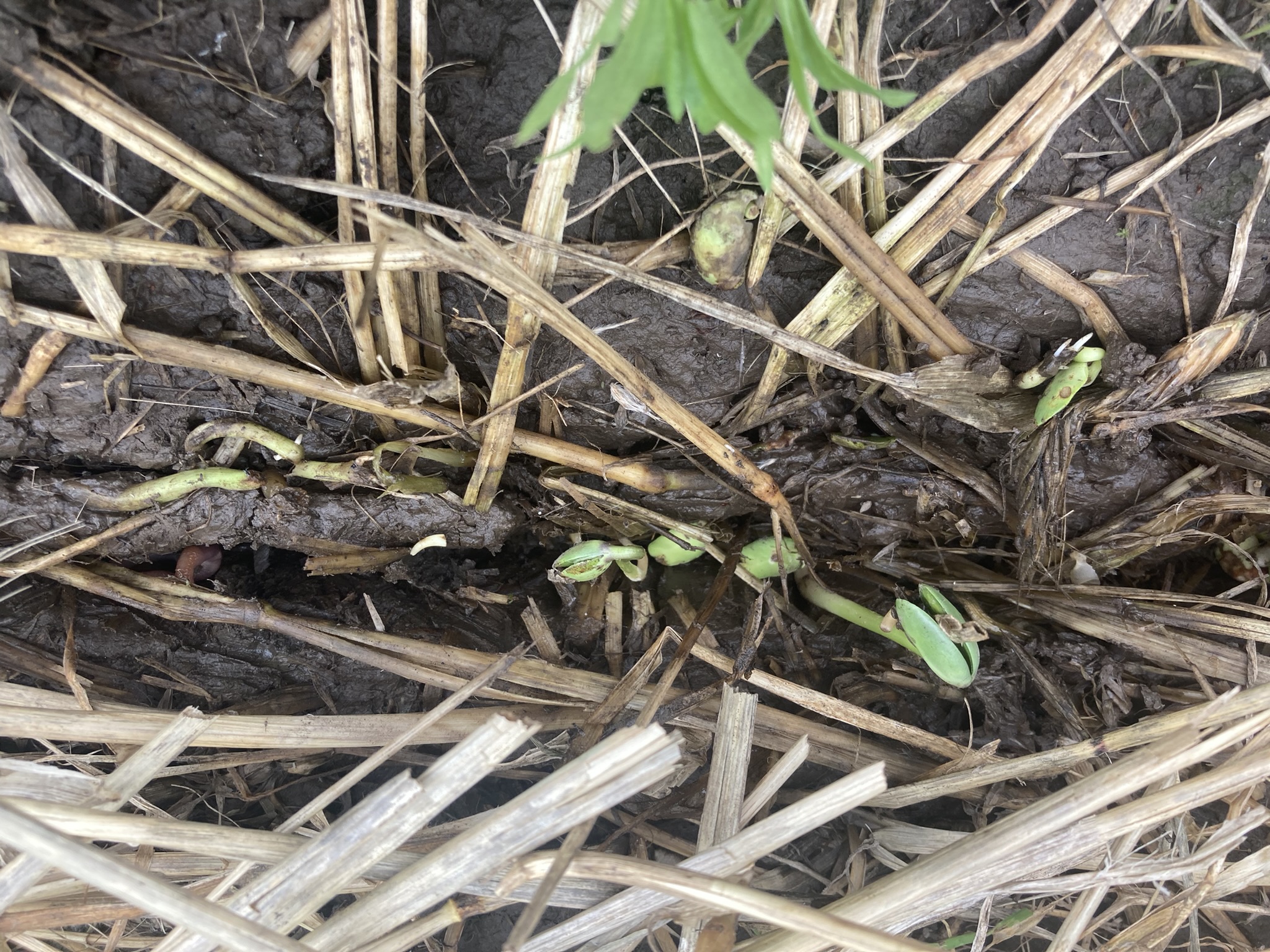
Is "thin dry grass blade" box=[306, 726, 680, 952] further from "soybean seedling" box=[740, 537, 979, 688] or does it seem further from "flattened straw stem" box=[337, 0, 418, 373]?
"flattened straw stem" box=[337, 0, 418, 373]

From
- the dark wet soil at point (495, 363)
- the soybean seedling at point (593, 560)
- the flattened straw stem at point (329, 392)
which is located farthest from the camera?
the soybean seedling at point (593, 560)

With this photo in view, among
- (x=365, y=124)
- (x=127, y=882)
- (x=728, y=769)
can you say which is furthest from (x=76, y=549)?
(x=728, y=769)

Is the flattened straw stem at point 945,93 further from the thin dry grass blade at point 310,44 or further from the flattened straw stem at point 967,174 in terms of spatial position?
the thin dry grass blade at point 310,44

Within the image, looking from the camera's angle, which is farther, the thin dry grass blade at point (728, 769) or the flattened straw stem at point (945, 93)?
the thin dry grass blade at point (728, 769)

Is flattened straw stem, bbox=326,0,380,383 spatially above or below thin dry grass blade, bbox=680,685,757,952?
above

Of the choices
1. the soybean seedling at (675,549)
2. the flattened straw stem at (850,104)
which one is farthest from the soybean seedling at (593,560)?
the flattened straw stem at (850,104)

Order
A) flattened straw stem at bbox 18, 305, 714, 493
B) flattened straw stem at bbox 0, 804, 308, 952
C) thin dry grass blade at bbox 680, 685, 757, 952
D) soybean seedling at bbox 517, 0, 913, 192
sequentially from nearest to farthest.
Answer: soybean seedling at bbox 517, 0, 913, 192 → flattened straw stem at bbox 0, 804, 308, 952 → flattened straw stem at bbox 18, 305, 714, 493 → thin dry grass blade at bbox 680, 685, 757, 952

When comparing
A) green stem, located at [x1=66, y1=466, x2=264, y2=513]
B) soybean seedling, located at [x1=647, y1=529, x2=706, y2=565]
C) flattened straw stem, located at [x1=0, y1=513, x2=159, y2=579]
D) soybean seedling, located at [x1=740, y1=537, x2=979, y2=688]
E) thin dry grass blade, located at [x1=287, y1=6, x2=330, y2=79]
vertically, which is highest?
thin dry grass blade, located at [x1=287, y1=6, x2=330, y2=79]

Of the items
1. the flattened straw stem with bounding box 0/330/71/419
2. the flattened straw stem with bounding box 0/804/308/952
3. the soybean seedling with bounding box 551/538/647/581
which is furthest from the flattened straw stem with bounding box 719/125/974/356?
the flattened straw stem with bounding box 0/804/308/952
